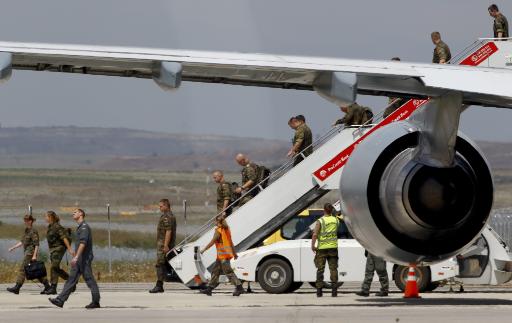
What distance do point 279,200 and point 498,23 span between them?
8.81 m

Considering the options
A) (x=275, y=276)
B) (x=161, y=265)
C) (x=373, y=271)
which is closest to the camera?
(x=373, y=271)

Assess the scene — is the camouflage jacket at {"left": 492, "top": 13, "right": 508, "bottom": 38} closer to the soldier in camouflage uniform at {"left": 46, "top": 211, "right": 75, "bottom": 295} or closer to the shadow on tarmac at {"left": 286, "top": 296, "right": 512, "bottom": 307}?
the shadow on tarmac at {"left": 286, "top": 296, "right": 512, "bottom": 307}

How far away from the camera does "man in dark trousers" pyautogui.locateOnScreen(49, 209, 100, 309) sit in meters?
21.8

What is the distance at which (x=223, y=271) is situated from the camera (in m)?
25.3

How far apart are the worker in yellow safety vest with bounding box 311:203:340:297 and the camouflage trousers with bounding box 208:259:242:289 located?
157 cm

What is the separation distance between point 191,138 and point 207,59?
0.99 metres

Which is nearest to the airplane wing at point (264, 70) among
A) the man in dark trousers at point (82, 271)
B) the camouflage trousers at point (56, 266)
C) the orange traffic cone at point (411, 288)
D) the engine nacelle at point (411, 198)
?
the engine nacelle at point (411, 198)

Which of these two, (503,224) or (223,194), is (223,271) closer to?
(223,194)

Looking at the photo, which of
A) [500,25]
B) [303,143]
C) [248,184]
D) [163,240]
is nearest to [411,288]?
[303,143]

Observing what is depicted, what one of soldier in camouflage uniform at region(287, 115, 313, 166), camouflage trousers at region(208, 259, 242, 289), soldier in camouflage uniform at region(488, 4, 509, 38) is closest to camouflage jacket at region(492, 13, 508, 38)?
soldier in camouflage uniform at region(488, 4, 509, 38)

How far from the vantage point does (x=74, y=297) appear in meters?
25.6

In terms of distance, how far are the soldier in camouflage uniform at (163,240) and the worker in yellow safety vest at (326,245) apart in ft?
11.7

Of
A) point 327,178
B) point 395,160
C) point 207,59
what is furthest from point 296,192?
point 207,59

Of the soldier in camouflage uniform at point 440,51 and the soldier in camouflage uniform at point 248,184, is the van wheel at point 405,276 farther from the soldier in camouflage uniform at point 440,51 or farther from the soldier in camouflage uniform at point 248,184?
the soldier in camouflage uniform at point 440,51
